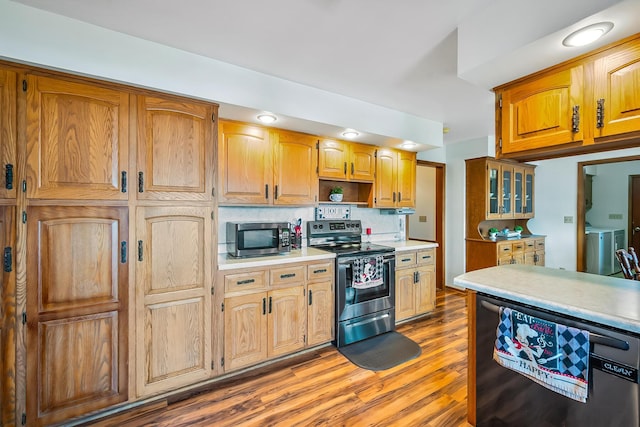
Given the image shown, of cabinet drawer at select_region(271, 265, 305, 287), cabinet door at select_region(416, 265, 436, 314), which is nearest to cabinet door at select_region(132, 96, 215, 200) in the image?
cabinet drawer at select_region(271, 265, 305, 287)

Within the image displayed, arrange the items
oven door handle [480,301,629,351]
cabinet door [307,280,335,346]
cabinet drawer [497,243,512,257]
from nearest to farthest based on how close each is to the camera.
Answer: oven door handle [480,301,629,351] < cabinet door [307,280,335,346] < cabinet drawer [497,243,512,257]

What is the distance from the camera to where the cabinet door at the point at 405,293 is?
3.24 m

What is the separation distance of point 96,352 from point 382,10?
276 centimetres

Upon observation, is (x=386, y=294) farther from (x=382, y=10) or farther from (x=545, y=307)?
(x=382, y=10)

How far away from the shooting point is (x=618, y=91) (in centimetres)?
137

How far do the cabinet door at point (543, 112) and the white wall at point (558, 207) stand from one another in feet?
12.3

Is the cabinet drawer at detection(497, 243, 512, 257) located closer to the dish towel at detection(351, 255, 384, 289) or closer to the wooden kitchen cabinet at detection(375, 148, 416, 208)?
the wooden kitchen cabinet at detection(375, 148, 416, 208)

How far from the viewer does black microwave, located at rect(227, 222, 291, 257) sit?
8.20ft

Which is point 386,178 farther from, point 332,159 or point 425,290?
point 425,290

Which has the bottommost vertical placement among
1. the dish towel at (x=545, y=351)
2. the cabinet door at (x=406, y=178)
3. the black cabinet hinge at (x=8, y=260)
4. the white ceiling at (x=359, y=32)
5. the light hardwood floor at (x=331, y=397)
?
the light hardwood floor at (x=331, y=397)

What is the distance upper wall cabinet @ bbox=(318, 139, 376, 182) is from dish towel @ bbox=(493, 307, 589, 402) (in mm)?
2076

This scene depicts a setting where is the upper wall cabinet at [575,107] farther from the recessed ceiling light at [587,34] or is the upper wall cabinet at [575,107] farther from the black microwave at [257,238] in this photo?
the black microwave at [257,238]

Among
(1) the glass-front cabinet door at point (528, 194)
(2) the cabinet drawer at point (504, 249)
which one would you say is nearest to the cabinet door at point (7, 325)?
(2) the cabinet drawer at point (504, 249)

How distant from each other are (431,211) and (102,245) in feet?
15.6
